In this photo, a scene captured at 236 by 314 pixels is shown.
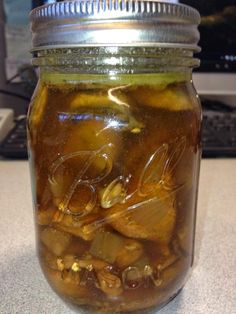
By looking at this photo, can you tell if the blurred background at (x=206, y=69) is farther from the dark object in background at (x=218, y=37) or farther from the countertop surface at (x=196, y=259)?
the countertop surface at (x=196, y=259)

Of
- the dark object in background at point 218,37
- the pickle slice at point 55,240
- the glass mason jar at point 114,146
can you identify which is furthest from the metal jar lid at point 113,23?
the dark object in background at point 218,37

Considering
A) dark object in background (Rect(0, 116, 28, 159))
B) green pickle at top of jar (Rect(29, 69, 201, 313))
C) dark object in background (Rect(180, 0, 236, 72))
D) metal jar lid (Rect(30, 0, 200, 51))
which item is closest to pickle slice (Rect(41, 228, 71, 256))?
green pickle at top of jar (Rect(29, 69, 201, 313))

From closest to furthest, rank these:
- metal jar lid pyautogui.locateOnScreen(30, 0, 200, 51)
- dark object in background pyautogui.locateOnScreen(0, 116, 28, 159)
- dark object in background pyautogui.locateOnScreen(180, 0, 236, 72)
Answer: metal jar lid pyautogui.locateOnScreen(30, 0, 200, 51), dark object in background pyautogui.locateOnScreen(0, 116, 28, 159), dark object in background pyautogui.locateOnScreen(180, 0, 236, 72)

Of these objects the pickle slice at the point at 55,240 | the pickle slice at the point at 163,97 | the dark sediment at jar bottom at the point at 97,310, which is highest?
the pickle slice at the point at 163,97

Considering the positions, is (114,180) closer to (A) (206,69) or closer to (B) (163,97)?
(B) (163,97)

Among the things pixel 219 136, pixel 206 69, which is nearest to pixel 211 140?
pixel 219 136

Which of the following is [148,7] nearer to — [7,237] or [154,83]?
[154,83]

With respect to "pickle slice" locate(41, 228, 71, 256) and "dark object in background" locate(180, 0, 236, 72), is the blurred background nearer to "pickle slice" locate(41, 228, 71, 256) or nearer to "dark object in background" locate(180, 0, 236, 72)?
"dark object in background" locate(180, 0, 236, 72)
